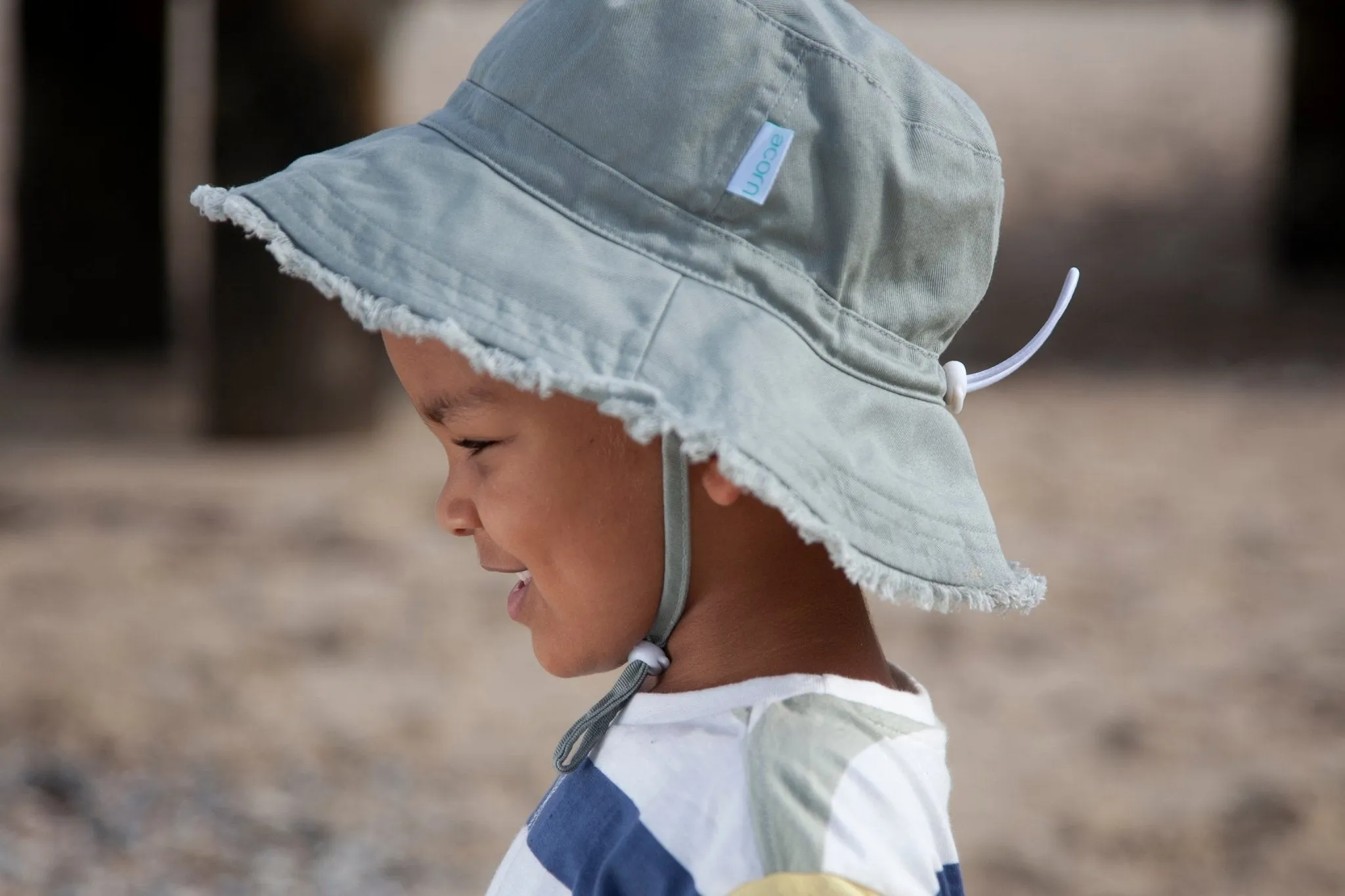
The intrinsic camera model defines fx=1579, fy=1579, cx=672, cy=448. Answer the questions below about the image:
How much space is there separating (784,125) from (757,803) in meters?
0.46

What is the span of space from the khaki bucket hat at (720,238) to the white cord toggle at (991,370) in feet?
0.10

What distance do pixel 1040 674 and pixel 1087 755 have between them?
1.21 ft

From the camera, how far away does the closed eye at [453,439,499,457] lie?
1160 millimetres

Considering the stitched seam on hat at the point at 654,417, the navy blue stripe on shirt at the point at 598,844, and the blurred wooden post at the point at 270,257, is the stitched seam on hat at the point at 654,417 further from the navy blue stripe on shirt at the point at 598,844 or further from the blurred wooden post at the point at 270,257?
the blurred wooden post at the point at 270,257

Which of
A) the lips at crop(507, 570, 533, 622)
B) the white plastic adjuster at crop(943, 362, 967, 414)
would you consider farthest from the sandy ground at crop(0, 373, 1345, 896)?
the white plastic adjuster at crop(943, 362, 967, 414)

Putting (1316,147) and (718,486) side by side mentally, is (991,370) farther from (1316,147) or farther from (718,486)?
(1316,147)

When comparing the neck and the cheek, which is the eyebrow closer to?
the cheek

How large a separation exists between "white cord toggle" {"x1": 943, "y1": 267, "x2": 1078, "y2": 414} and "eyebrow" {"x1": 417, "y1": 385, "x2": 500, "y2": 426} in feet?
1.15

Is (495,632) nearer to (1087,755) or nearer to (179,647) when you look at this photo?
(179,647)

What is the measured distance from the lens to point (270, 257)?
A: 15.5 ft

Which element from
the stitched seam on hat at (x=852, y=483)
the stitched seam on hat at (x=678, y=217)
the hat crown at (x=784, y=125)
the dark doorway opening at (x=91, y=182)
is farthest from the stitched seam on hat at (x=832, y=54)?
the dark doorway opening at (x=91, y=182)

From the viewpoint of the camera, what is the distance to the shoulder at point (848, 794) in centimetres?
98

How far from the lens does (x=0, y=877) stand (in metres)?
2.57

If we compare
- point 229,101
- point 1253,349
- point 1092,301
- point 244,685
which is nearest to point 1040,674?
point 244,685
